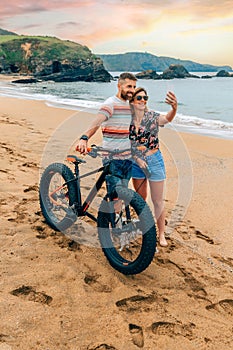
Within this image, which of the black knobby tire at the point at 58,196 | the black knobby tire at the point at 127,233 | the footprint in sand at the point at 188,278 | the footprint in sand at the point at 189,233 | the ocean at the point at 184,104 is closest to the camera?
the black knobby tire at the point at 127,233

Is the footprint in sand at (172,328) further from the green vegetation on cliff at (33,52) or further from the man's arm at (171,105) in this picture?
the green vegetation on cliff at (33,52)

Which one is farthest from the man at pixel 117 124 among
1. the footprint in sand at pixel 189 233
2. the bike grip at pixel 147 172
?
the footprint in sand at pixel 189 233

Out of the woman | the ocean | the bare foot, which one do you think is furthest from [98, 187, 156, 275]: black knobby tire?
the ocean

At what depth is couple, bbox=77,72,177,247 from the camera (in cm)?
342

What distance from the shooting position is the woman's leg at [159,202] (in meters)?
3.85

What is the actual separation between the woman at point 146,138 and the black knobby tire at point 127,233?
48cm

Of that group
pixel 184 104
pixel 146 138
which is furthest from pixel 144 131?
pixel 184 104

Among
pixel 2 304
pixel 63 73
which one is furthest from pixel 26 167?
pixel 63 73

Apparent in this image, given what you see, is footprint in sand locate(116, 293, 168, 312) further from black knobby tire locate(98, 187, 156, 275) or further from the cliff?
the cliff

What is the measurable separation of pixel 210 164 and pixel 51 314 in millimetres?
6053

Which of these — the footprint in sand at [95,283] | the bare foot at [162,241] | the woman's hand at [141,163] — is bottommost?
the footprint in sand at [95,283]

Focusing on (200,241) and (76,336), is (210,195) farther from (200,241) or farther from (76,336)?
(76,336)

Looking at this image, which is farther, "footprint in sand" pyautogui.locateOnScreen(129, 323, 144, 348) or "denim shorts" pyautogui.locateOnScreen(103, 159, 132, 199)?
"denim shorts" pyautogui.locateOnScreen(103, 159, 132, 199)

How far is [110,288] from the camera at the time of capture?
10.6ft
